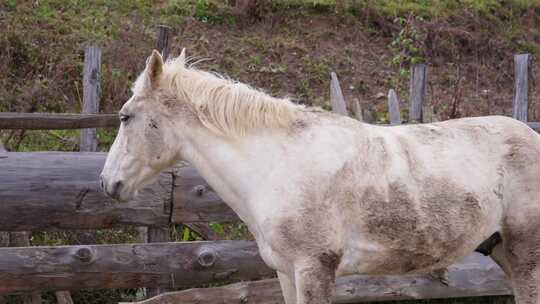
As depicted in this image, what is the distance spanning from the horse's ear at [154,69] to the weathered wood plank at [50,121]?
190 centimetres

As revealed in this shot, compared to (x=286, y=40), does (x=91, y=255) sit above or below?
below

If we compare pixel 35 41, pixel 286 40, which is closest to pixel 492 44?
pixel 286 40

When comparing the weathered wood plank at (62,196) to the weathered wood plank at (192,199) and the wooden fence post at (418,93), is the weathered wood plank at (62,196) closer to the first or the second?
the weathered wood plank at (192,199)

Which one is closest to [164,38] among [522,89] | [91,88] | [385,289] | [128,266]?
[91,88]

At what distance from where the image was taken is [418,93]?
22.6 ft

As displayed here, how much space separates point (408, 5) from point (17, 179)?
1013cm

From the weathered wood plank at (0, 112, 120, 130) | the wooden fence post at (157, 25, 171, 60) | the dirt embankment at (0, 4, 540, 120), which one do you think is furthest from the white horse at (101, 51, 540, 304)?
the dirt embankment at (0, 4, 540, 120)

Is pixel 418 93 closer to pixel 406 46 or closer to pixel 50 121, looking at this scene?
pixel 50 121

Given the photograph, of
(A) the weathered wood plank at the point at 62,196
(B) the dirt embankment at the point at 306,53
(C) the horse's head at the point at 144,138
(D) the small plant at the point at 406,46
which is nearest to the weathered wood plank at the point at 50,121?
(A) the weathered wood plank at the point at 62,196

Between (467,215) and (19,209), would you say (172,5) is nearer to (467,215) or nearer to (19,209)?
(19,209)

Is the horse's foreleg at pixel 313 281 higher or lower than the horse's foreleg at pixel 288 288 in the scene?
higher

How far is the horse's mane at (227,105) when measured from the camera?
3.59 metres

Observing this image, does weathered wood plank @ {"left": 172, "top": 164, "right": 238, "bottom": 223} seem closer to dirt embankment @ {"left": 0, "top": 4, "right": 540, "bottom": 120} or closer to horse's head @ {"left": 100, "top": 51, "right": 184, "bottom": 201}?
horse's head @ {"left": 100, "top": 51, "right": 184, "bottom": 201}

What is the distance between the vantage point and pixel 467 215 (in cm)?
368
